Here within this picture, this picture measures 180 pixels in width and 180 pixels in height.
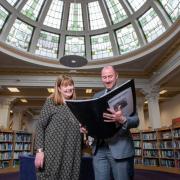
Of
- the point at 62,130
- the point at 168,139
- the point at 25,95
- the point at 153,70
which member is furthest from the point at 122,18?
the point at 62,130

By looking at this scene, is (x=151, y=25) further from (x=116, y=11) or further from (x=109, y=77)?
(x=109, y=77)

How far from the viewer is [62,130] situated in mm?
1660

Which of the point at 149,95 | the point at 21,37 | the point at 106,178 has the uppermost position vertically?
the point at 21,37

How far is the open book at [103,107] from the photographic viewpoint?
4.55 ft

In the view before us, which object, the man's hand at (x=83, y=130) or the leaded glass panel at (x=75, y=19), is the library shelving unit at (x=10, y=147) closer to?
the leaded glass panel at (x=75, y=19)

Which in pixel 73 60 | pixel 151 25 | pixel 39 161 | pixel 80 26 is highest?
pixel 80 26

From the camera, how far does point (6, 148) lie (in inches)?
330

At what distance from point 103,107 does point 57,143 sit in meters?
0.51

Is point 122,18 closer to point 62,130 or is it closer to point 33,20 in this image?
point 33,20

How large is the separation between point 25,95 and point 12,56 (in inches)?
156

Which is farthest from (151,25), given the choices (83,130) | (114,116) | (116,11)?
(114,116)

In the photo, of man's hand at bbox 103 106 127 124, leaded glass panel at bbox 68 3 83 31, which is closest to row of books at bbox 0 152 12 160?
leaded glass panel at bbox 68 3 83 31

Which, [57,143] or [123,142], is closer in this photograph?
[123,142]

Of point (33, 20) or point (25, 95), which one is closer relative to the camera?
point (33, 20)
